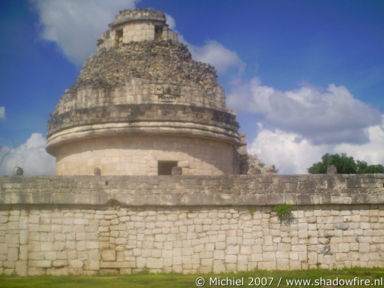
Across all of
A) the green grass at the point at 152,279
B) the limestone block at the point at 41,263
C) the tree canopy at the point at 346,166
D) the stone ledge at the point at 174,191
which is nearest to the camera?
the green grass at the point at 152,279

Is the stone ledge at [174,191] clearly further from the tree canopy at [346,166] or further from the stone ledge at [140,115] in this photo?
the tree canopy at [346,166]

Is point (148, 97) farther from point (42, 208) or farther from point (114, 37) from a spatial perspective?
point (42, 208)

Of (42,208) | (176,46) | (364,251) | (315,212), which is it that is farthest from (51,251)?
(176,46)

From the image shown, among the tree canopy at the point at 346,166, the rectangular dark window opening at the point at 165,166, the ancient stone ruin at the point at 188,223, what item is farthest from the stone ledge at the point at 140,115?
the tree canopy at the point at 346,166

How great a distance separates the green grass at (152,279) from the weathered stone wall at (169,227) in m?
0.28

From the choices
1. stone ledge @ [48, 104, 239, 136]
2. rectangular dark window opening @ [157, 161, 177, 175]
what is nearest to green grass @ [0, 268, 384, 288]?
rectangular dark window opening @ [157, 161, 177, 175]

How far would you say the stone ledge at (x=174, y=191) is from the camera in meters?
10.4

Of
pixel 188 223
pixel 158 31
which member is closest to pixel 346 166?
pixel 158 31

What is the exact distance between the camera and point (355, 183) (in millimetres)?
11000

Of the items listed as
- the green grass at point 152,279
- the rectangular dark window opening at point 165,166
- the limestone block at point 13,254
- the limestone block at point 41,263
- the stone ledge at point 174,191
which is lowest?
the green grass at point 152,279

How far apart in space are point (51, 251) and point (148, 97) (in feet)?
19.3

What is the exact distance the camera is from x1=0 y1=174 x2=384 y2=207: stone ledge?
34.2 feet

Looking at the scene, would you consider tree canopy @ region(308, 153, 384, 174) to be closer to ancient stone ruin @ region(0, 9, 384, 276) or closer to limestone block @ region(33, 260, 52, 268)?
ancient stone ruin @ region(0, 9, 384, 276)

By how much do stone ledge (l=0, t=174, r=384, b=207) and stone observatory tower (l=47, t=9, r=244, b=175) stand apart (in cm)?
323
